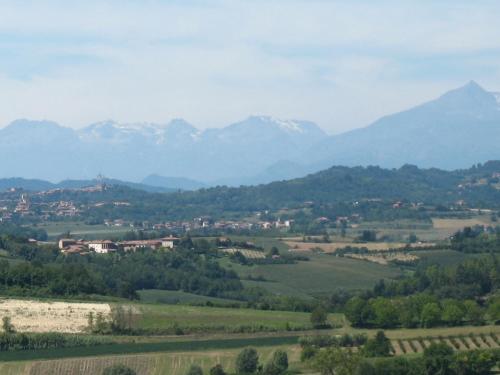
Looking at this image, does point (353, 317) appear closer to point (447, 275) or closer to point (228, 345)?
point (228, 345)

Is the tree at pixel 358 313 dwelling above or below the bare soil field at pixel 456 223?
below

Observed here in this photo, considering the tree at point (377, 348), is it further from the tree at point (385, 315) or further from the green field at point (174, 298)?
the green field at point (174, 298)

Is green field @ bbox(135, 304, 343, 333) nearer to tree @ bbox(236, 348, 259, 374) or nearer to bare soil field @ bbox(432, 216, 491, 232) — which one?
tree @ bbox(236, 348, 259, 374)

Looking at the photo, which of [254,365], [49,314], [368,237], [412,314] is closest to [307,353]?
[254,365]

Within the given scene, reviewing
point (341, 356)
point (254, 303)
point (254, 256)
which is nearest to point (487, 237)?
point (254, 256)

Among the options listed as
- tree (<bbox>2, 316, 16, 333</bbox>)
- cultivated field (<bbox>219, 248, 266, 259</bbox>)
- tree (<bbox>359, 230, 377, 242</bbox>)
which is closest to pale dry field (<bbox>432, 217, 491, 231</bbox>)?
tree (<bbox>359, 230, 377, 242</bbox>)

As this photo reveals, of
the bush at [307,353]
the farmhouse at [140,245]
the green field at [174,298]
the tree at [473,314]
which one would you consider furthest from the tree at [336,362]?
the farmhouse at [140,245]

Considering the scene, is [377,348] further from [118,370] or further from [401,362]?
[118,370]
